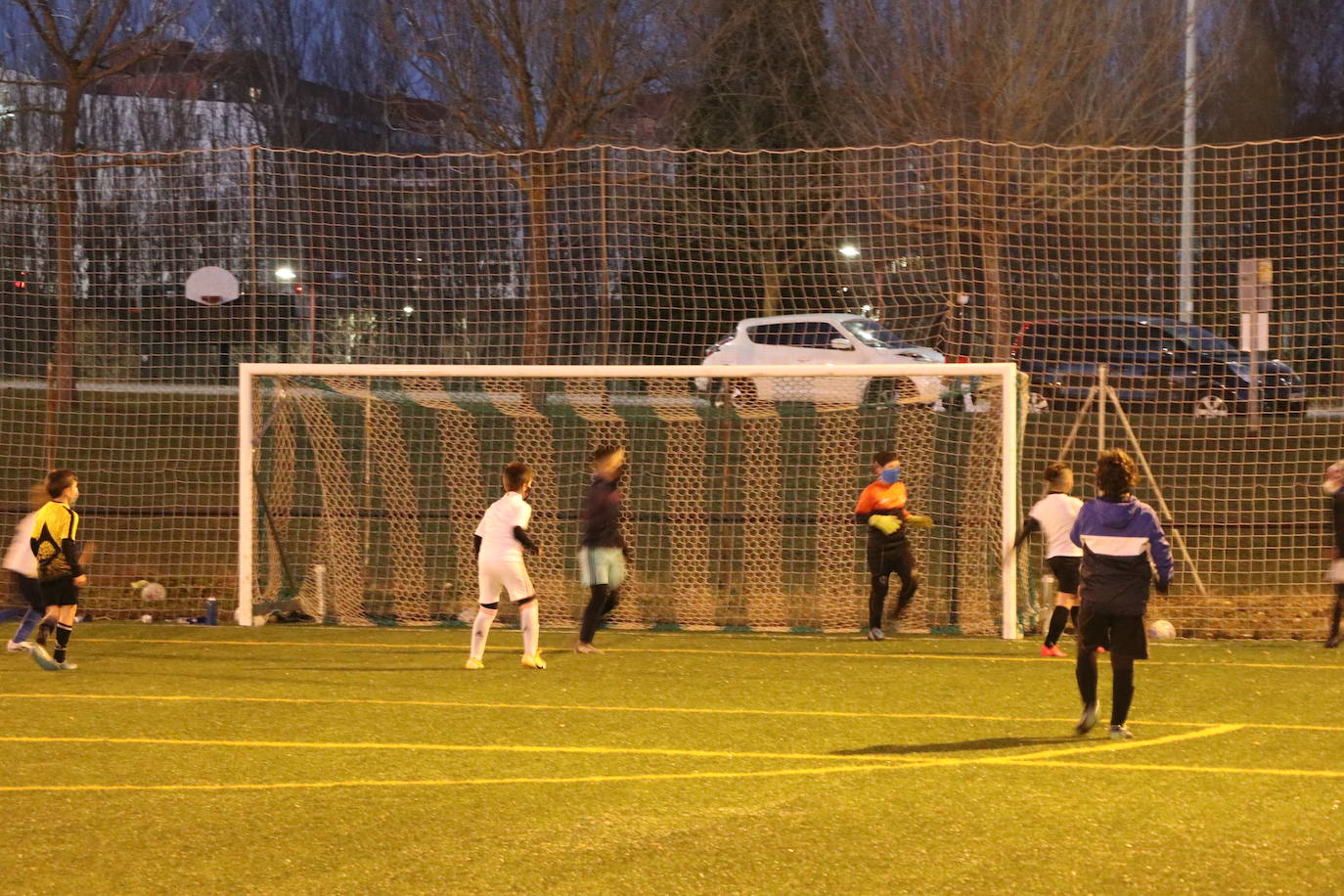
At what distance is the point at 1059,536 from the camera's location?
36.6ft

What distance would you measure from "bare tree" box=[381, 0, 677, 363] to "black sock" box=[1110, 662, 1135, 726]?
1208 cm

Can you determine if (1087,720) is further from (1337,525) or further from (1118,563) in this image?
(1337,525)

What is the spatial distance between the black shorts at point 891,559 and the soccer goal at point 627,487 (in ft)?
2.68

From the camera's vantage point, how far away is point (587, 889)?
5594 millimetres

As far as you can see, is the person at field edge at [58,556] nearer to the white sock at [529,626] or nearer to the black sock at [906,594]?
the white sock at [529,626]

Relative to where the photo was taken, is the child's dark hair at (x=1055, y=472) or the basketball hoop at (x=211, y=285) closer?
the child's dark hair at (x=1055, y=472)

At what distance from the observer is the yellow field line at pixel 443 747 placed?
7.95 meters

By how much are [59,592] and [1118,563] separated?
717 cm

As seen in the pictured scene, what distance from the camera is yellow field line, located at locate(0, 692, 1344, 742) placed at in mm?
8845

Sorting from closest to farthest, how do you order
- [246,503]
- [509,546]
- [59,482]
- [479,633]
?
[509,546]
[59,482]
[479,633]
[246,503]

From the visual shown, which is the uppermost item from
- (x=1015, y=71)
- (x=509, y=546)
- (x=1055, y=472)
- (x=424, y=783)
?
(x=1015, y=71)

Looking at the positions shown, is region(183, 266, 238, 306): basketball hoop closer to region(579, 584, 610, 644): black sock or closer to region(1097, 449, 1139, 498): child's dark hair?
region(579, 584, 610, 644): black sock

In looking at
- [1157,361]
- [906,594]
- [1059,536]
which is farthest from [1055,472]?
[1157,361]

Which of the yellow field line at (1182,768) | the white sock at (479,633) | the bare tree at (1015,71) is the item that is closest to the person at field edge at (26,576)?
the white sock at (479,633)
